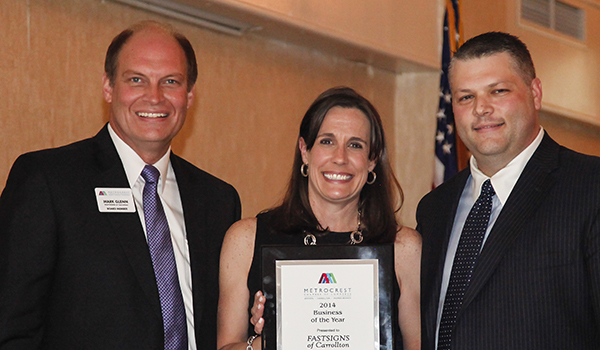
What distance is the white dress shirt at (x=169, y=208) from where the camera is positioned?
120 inches

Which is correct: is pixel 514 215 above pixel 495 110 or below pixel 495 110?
below

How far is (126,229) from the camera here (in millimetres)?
2912

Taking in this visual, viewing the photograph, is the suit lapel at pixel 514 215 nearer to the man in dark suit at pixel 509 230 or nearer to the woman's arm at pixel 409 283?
the man in dark suit at pixel 509 230

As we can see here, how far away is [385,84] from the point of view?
762cm

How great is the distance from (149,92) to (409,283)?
4.80 ft

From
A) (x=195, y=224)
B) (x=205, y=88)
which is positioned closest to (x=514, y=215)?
(x=195, y=224)

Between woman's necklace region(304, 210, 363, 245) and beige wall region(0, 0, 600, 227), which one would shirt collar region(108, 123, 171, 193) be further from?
beige wall region(0, 0, 600, 227)

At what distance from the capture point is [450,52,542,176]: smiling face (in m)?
2.90

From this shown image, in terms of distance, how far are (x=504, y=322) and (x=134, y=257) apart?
1496 millimetres

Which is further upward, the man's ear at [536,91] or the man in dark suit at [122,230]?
the man's ear at [536,91]

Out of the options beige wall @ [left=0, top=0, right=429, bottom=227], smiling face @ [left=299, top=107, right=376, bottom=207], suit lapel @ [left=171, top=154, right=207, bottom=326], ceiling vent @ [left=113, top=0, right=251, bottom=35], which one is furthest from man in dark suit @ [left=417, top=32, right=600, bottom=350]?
ceiling vent @ [left=113, top=0, right=251, bottom=35]

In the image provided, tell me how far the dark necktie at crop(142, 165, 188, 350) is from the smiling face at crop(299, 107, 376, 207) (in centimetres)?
73

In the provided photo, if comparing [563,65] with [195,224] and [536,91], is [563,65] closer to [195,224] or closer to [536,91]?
[536,91]

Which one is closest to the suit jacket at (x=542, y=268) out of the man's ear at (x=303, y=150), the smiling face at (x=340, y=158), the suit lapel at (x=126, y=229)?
the smiling face at (x=340, y=158)
